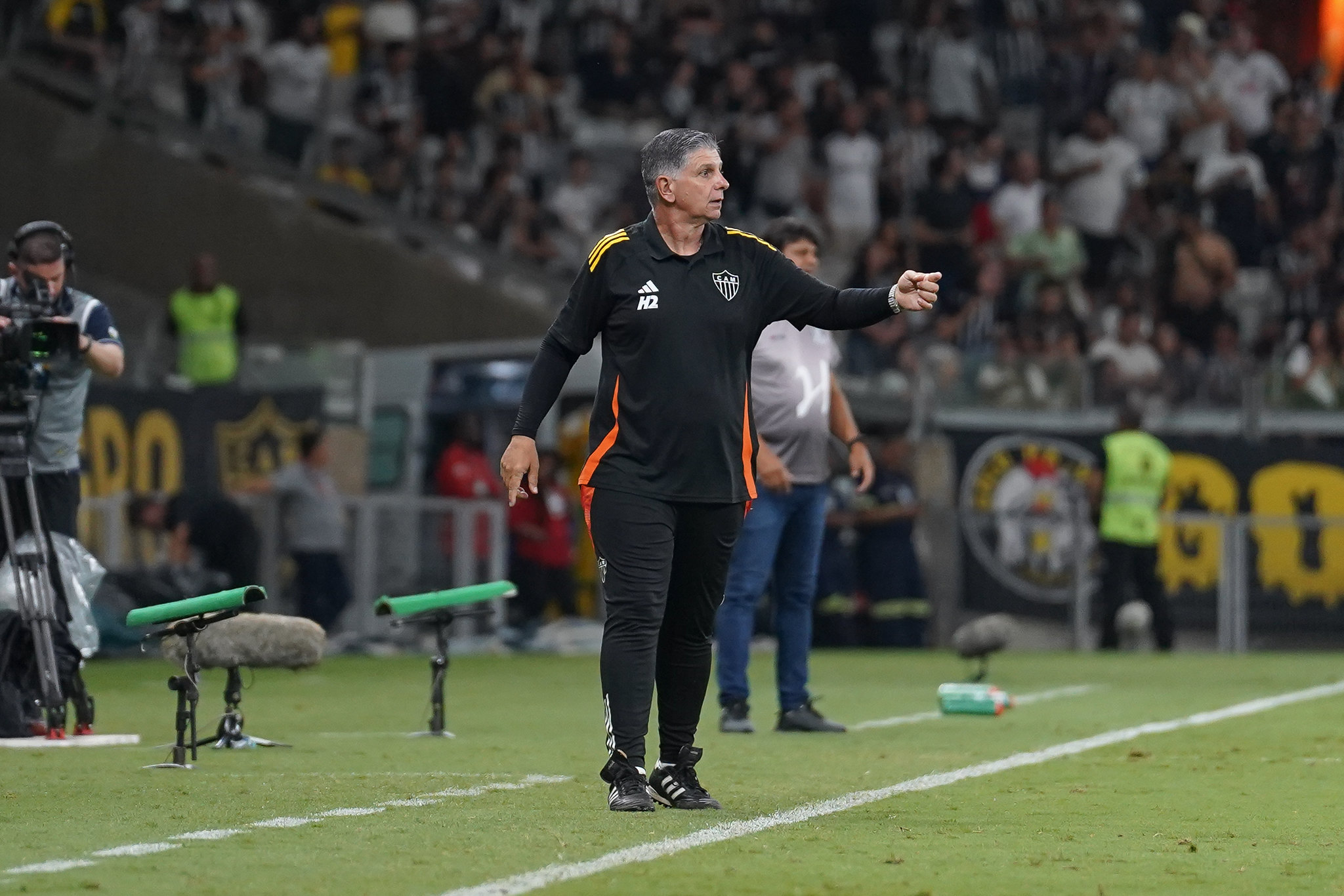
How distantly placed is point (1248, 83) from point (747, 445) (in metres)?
19.1

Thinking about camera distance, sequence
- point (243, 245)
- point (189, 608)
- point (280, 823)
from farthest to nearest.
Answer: point (243, 245) → point (189, 608) → point (280, 823)

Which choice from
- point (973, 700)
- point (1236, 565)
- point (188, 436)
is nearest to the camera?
point (973, 700)

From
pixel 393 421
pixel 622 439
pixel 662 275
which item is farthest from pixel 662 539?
pixel 393 421

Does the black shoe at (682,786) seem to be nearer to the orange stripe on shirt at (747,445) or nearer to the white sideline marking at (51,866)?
the orange stripe on shirt at (747,445)

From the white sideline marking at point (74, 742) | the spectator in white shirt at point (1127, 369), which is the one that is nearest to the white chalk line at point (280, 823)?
the white sideline marking at point (74, 742)

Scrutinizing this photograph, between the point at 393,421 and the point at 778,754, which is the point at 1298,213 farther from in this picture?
the point at 778,754

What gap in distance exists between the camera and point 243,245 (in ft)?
72.8

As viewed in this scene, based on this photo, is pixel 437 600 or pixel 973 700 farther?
pixel 973 700

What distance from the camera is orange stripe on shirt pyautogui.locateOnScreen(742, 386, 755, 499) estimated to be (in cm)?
690

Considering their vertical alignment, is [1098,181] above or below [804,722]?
above

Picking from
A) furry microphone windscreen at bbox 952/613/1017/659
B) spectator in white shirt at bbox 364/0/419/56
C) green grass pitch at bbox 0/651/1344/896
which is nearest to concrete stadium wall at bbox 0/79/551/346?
spectator in white shirt at bbox 364/0/419/56

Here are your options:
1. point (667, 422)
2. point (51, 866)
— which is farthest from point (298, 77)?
point (51, 866)

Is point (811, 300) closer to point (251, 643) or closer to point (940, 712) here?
point (251, 643)

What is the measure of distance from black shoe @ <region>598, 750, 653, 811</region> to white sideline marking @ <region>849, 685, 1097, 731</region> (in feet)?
12.5
